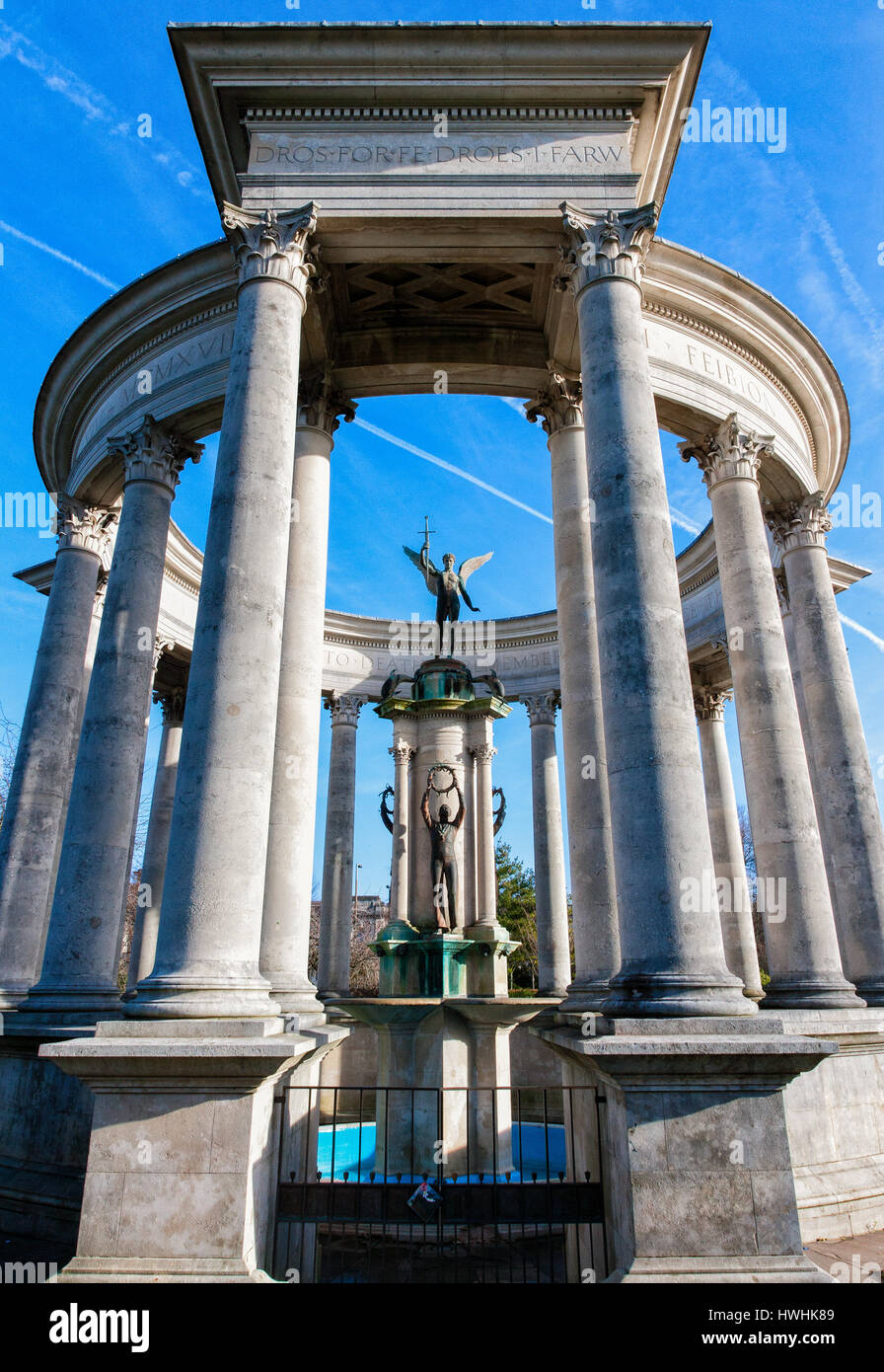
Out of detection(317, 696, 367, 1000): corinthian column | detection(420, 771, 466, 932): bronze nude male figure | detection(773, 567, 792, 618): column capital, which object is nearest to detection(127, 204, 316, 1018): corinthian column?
detection(420, 771, 466, 932): bronze nude male figure

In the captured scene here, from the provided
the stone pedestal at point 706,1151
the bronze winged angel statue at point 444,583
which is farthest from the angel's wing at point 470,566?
the stone pedestal at point 706,1151

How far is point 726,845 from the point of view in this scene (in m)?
44.8

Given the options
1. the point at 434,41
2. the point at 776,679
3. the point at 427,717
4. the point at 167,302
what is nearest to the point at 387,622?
the point at 427,717

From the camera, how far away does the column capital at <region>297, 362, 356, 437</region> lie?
87.6 ft

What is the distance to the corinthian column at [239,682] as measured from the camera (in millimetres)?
14906

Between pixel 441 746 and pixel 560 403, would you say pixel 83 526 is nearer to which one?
pixel 441 746

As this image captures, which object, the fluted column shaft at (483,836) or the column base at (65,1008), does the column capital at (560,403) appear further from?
the column base at (65,1008)

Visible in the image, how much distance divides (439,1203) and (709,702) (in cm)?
4044

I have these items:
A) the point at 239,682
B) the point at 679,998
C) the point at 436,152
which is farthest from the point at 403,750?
the point at 679,998

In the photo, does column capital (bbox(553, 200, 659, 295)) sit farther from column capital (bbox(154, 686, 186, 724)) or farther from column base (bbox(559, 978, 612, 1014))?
column capital (bbox(154, 686, 186, 724))

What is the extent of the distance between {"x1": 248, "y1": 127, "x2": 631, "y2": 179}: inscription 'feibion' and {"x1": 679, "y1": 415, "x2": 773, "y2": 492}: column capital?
406 inches

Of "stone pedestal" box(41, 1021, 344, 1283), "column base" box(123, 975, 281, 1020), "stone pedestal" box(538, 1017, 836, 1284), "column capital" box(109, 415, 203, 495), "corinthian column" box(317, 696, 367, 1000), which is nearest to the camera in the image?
"stone pedestal" box(41, 1021, 344, 1283)

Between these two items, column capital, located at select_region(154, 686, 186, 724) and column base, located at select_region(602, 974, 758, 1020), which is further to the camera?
column capital, located at select_region(154, 686, 186, 724)
